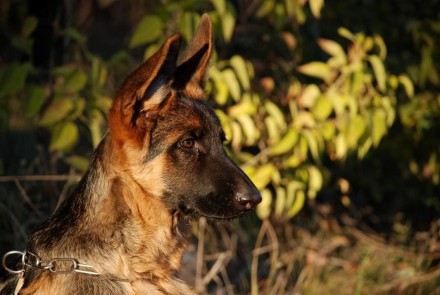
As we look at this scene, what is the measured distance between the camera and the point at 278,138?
5988 millimetres

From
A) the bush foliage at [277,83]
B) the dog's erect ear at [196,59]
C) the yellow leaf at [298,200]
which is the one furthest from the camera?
the yellow leaf at [298,200]

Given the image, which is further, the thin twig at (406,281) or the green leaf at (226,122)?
the thin twig at (406,281)

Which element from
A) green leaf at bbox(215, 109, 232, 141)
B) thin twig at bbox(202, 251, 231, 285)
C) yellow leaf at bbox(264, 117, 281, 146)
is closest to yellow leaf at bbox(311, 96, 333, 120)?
yellow leaf at bbox(264, 117, 281, 146)

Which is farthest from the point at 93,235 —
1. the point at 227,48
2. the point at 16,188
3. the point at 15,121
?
the point at 15,121

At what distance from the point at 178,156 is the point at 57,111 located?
5.36ft

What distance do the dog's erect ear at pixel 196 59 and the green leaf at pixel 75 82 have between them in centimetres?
113

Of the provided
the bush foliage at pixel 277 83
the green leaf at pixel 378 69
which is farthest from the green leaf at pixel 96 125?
the green leaf at pixel 378 69

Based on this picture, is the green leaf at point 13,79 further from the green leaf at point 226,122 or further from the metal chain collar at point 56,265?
the metal chain collar at point 56,265

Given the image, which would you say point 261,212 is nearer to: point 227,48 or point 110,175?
point 227,48

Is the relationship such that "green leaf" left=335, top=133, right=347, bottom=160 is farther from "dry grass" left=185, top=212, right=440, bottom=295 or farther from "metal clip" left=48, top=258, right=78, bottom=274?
"metal clip" left=48, top=258, right=78, bottom=274

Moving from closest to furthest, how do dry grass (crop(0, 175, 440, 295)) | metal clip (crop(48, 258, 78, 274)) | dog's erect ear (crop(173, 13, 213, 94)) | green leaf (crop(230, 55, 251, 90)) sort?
metal clip (crop(48, 258, 78, 274)), dog's erect ear (crop(173, 13, 213, 94)), green leaf (crop(230, 55, 251, 90)), dry grass (crop(0, 175, 440, 295))

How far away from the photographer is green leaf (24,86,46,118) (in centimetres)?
527

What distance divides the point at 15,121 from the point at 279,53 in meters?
2.71

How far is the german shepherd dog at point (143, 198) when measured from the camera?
12.6 ft
